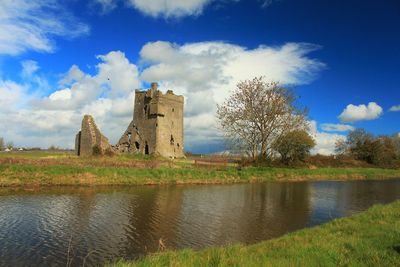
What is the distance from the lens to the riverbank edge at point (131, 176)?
2552 cm

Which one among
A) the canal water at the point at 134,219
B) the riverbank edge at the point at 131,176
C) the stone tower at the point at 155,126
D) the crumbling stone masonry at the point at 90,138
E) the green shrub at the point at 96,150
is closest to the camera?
the canal water at the point at 134,219

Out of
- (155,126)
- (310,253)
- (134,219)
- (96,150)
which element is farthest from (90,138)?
(310,253)

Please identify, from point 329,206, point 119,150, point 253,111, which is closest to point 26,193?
point 329,206

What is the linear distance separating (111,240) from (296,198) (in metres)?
16.7

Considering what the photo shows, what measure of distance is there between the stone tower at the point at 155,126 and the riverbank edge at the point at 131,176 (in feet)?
50.5

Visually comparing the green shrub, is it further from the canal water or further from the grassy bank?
the grassy bank

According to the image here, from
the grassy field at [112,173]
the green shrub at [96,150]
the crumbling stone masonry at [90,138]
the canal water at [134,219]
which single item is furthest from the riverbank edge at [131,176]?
the crumbling stone masonry at [90,138]

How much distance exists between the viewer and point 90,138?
42.7 meters

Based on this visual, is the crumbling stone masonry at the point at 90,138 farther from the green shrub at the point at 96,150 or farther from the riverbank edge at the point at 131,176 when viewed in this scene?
the riverbank edge at the point at 131,176

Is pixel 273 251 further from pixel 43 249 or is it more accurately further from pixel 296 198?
pixel 296 198

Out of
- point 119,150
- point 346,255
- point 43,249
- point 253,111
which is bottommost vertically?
point 43,249

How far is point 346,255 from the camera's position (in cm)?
858

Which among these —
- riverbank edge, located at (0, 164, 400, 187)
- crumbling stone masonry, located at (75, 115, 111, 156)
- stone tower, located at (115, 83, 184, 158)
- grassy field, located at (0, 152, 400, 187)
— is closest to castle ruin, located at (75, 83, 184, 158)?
stone tower, located at (115, 83, 184, 158)

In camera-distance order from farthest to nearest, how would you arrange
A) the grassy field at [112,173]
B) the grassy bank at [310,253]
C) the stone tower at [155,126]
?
the stone tower at [155,126]
the grassy field at [112,173]
the grassy bank at [310,253]
